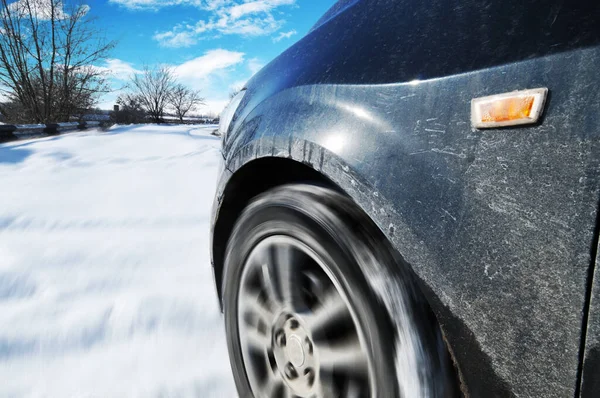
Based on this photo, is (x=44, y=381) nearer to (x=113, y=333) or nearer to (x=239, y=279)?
(x=113, y=333)

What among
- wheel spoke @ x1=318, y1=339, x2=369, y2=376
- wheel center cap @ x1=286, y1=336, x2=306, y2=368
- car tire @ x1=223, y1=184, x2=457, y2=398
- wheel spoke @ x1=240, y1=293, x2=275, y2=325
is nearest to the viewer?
car tire @ x1=223, y1=184, x2=457, y2=398

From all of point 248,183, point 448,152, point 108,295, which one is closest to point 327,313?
point 448,152

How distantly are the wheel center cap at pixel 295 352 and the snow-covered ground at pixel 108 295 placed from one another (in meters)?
0.54

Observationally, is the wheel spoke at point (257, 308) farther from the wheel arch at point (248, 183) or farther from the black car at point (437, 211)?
the wheel arch at point (248, 183)

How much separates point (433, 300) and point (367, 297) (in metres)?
0.16

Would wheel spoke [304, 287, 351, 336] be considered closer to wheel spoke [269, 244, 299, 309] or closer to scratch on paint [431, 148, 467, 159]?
wheel spoke [269, 244, 299, 309]

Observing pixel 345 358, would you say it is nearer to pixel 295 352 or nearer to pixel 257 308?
pixel 295 352

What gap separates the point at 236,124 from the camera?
1618mm

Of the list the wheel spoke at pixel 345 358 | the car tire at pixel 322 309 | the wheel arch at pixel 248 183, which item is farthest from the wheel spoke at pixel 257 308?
the wheel arch at pixel 248 183

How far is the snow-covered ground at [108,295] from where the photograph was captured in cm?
151

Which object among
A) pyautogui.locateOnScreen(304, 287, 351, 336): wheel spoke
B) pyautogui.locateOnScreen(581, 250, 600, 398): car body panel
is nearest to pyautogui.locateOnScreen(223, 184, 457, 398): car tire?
pyautogui.locateOnScreen(304, 287, 351, 336): wheel spoke

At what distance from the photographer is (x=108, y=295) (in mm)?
2043

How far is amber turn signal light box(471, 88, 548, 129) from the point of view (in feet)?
1.92

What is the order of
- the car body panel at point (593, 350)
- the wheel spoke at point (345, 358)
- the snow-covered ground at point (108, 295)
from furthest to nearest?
the snow-covered ground at point (108, 295) → the wheel spoke at point (345, 358) → the car body panel at point (593, 350)
